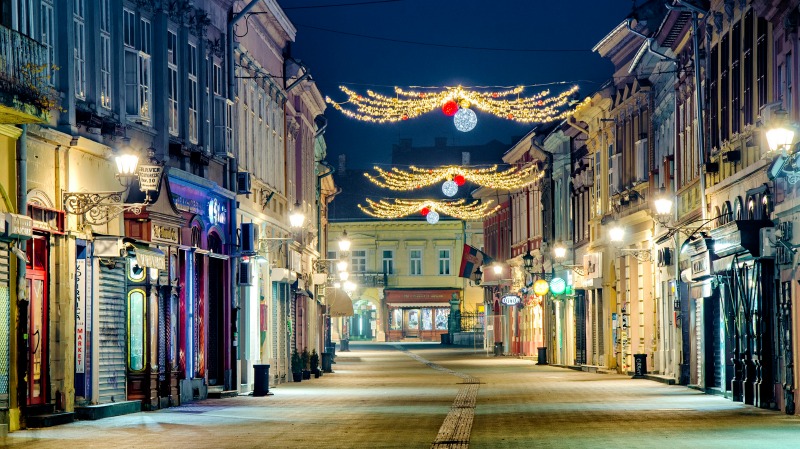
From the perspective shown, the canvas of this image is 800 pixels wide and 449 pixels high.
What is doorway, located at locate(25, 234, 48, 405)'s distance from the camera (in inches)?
824

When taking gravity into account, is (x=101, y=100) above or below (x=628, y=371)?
above

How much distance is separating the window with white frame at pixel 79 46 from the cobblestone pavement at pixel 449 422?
5114 millimetres

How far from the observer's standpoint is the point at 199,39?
29.9 m

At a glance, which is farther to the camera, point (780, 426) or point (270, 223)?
point (270, 223)

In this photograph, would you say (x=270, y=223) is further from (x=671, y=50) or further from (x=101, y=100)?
(x=101, y=100)

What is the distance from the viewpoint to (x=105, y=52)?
24.5 metres

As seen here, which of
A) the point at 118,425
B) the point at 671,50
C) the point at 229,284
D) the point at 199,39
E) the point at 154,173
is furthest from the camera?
the point at 671,50

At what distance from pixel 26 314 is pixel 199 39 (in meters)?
10.8

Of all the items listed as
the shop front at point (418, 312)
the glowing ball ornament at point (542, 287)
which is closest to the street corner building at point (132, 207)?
the glowing ball ornament at point (542, 287)

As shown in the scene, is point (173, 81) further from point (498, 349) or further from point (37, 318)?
point (498, 349)

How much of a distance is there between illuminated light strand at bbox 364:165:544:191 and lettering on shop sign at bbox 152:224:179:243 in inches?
678

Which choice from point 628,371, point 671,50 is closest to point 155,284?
point 671,50

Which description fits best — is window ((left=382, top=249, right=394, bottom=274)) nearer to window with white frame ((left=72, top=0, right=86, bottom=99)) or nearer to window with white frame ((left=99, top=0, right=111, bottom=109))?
window with white frame ((left=99, top=0, right=111, bottom=109))

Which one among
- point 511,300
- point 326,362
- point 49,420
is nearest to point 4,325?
point 49,420
